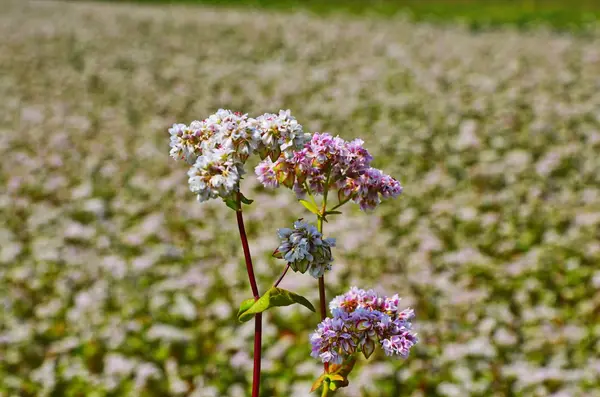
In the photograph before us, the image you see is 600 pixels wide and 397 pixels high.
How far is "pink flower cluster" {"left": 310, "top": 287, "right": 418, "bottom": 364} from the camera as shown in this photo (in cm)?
177

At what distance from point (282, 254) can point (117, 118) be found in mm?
7147

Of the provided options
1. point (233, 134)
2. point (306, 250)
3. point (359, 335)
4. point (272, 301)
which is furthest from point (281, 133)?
point (359, 335)

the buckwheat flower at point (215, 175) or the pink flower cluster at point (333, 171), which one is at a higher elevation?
the pink flower cluster at point (333, 171)

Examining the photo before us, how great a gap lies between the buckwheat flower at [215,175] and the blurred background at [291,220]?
2459 millimetres

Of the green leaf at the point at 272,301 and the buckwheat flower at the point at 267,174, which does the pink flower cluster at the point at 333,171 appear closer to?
the buckwheat flower at the point at 267,174

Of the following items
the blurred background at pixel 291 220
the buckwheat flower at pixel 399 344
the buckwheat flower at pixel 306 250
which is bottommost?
the buckwheat flower at pixel 399 344

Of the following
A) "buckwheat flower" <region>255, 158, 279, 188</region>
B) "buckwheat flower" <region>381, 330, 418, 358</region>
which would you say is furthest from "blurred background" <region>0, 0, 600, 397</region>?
"buckwheat flower" <region>255, 158, 279, 188</region>

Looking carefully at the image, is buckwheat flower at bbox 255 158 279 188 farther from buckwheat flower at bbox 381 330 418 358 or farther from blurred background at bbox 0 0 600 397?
blurred background at bbox 0 0 600 397

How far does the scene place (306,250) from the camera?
1.70 meters

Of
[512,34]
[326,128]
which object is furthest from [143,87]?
[512,34]

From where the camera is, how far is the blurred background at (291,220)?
4113 mm

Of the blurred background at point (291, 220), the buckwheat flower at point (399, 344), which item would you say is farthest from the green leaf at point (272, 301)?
the blurred background at point (291, 220)

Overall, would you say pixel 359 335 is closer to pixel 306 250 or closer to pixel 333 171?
pixel 306 250

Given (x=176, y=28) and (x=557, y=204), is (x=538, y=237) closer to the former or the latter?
(x=557, y=204)
